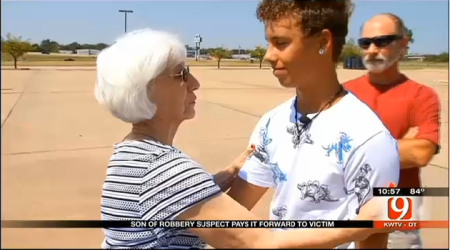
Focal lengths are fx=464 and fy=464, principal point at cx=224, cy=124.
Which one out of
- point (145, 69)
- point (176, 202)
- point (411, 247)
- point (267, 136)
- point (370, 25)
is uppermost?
point (370, 25)

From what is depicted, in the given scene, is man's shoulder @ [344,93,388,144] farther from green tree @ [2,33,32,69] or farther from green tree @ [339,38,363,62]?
green tree @ [2,33,32,69]

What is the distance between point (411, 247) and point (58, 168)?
1487 mm

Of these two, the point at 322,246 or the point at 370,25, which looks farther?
the point at 370,25

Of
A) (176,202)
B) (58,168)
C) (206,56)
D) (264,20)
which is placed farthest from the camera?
(58,168)

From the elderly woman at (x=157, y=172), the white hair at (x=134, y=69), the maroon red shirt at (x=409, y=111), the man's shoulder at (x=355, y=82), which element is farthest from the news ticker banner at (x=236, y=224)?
the man's shoulder at (x=355, y=82)

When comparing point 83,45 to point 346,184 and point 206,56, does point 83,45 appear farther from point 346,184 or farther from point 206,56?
point 346,184

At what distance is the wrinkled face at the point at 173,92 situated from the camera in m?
0.97

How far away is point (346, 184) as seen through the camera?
37.1 inches

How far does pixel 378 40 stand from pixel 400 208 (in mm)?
385

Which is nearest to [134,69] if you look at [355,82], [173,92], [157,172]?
[173,92]

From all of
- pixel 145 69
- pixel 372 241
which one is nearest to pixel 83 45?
pixel 145 69

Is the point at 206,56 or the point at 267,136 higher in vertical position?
the point at 206,56

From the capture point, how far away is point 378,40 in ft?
3.53

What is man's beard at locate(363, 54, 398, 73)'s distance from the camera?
3.56 ft
